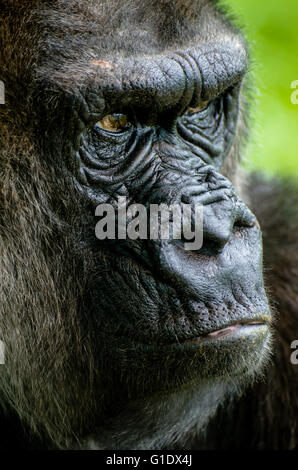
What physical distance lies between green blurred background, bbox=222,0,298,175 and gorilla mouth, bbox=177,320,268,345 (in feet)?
15.0

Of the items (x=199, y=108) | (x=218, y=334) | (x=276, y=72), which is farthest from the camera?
(x=276, y=72)

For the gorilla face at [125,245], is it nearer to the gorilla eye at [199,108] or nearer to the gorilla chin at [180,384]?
the gorilla chin at [180,384]

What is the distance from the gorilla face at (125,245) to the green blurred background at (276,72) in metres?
4.32

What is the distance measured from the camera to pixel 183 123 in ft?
14.3

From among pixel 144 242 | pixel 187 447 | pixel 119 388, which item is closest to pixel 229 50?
pixel 144 242

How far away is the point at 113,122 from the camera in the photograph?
3.95 metres

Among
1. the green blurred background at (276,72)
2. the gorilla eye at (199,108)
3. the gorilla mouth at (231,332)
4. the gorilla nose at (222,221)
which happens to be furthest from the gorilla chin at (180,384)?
the green blurred background at (276,72)

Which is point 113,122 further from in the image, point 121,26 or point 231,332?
point 231,332

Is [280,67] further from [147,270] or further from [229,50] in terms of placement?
[147,270]

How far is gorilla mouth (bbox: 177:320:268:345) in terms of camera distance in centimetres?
375

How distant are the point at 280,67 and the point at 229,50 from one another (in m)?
5.33

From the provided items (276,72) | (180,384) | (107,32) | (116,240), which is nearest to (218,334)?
(180,384)

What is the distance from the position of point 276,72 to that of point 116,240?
6.14 m

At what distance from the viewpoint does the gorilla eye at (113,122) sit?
3.93 meters
